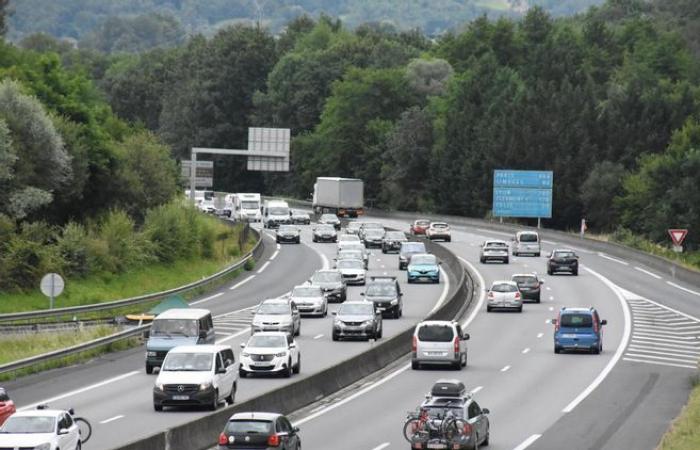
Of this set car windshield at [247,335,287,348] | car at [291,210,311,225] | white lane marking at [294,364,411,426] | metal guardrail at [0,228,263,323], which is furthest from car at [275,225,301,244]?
car windshield at [247,335,287,348]

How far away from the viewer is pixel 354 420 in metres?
37.0

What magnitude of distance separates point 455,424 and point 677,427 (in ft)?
22.3

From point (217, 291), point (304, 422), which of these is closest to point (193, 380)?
point (304, 422)

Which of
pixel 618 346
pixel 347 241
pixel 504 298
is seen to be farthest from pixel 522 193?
pixel 618 346

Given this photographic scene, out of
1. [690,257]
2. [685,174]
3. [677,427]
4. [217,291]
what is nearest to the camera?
[677,427]

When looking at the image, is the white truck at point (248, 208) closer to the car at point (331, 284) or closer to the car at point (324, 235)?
the car at point (324, 235)

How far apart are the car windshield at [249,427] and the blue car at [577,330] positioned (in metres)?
26.8

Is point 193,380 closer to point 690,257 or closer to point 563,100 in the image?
point 690,257

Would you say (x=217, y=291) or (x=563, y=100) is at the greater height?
(x=563, y=100)

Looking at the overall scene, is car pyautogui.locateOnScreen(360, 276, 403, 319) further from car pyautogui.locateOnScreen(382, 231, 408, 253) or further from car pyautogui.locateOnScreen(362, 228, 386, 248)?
car pyautogui.locateOnScreen(362, 228, 386, 248)

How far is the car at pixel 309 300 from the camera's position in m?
64.8

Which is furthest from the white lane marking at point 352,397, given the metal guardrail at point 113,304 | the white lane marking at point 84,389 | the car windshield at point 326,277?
the car windshield at point 326,277

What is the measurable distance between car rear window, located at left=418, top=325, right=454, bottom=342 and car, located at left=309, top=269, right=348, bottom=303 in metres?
22.3

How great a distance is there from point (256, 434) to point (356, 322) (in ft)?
91.8
